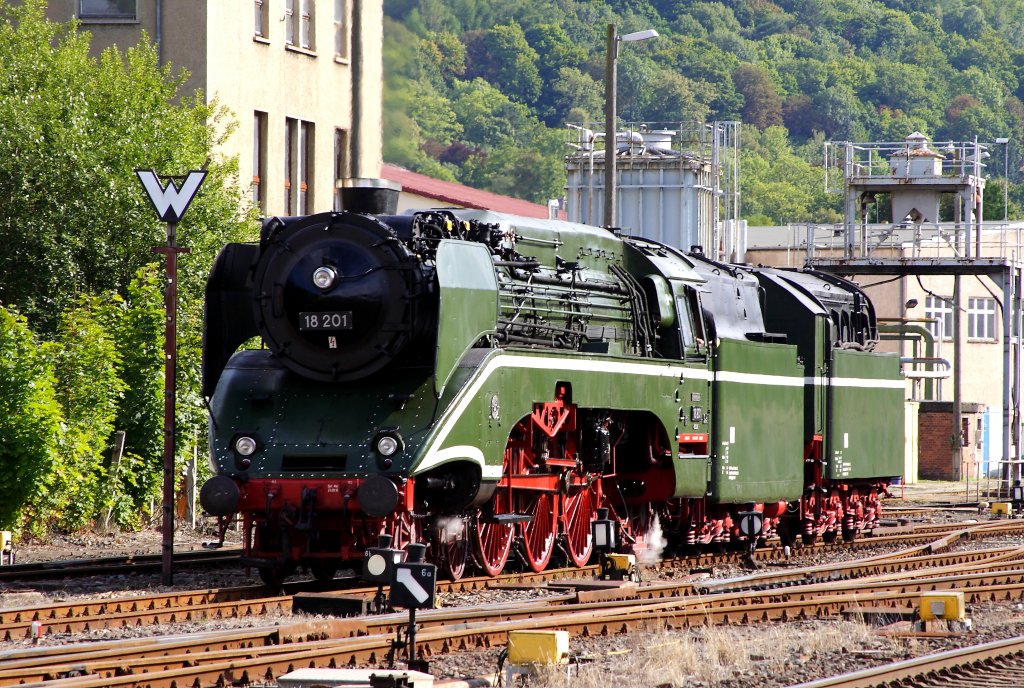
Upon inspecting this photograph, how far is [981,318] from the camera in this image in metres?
53.4

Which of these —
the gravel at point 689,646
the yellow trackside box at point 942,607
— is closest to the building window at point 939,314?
Answer: the gravel at point 689,646

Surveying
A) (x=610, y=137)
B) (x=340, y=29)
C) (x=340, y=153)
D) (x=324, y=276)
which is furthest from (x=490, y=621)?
(x=340, y=153)

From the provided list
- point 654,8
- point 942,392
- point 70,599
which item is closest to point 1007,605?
point 70,599

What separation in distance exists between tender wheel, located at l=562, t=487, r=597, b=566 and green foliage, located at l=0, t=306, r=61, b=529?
5.91 m

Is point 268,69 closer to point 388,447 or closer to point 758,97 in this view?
point 388,447

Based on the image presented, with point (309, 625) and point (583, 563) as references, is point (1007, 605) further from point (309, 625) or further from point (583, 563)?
point (309, 625)

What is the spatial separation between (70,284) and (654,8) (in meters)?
114

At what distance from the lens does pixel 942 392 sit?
2094 inches

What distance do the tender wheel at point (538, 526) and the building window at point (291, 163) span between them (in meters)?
15.5

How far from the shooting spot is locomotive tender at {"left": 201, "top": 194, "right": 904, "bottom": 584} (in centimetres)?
1295

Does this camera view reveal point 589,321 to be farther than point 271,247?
Yes

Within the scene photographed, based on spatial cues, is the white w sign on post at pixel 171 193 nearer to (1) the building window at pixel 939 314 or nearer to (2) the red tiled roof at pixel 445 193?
(2) the red tiled roof at pixel 445 193

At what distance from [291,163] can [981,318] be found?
3230 cm

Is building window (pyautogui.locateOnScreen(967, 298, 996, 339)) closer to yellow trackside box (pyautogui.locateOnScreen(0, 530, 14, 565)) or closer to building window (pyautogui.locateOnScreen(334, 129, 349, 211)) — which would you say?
building window (pyautogui.locateOnScreen(334, 129, 349, 211))
